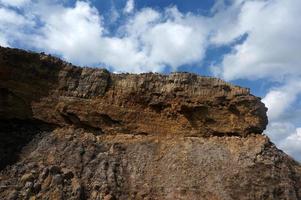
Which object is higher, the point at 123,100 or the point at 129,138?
the point at 123,100

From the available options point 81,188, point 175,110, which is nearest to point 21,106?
point 81,188

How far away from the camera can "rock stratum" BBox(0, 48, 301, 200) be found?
2447 cm

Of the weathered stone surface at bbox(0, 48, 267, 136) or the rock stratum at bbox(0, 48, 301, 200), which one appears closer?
the rock stratum at bbox(0, 48, 301, 200)

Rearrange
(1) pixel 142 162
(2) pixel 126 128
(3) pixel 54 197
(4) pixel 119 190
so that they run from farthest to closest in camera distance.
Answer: (2) pixel 126 128
(1) pixel 142 162
(4) pixel 119 190
(3) pixel 54 197

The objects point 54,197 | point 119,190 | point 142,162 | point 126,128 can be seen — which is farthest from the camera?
point 126,128

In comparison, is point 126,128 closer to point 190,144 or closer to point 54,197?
point 190,144

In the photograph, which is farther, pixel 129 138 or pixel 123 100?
pixel 123 100

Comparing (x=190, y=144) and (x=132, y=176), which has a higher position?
(x=190, y=144)

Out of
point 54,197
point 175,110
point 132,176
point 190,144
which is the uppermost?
point 175,110

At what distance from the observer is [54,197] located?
2258 cm

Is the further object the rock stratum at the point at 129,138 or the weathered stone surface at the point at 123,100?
the weathered stone surface at the point at 123,100

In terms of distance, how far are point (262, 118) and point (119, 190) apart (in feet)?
32.1

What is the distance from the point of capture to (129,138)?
27656 mm

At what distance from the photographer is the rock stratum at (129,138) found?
80.3 ft
